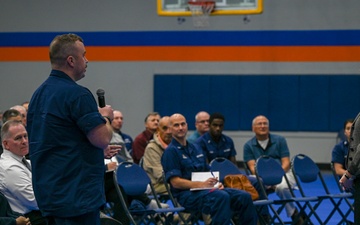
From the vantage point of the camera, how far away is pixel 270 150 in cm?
933

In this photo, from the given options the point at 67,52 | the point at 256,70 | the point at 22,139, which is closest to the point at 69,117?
the point at 67,52

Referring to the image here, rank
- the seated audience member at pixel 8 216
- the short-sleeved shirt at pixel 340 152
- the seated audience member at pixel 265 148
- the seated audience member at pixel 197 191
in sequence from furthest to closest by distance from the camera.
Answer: the seated audience member at pixel 265 148 < the short-sleeved shirt at pixel 340 152 < the seated audience member at pixel 197 191 < the seated audience member at pixel 8 216

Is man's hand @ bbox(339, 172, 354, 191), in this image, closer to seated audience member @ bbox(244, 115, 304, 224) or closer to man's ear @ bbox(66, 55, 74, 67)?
man's ear @ bbox(66, 55, 74, 67)

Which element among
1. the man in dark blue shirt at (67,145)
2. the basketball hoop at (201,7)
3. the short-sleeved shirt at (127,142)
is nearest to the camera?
the man in dark blue shirt at (67,145)

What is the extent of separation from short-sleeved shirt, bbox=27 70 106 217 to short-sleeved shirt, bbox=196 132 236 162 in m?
5.50

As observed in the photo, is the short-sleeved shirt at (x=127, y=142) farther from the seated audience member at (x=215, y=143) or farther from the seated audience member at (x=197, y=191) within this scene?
the seated audience member at (x=197, y=191)

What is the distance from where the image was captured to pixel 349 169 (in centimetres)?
497

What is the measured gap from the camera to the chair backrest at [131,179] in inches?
285

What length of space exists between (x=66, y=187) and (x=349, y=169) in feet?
7.17

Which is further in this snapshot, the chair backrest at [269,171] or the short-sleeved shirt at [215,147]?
the short-sleeved shirt at [215,147]

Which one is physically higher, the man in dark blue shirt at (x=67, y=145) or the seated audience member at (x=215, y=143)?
the man in dark blue shirt at (x=67, y=145)

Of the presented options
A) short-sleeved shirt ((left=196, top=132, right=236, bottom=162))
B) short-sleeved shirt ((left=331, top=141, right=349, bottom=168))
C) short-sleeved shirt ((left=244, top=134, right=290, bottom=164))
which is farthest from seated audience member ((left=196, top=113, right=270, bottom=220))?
short-sleeved shirt ((left=331, top=141, right=349, bottom=168))

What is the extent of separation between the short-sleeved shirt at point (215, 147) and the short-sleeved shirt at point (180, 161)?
4.97ft

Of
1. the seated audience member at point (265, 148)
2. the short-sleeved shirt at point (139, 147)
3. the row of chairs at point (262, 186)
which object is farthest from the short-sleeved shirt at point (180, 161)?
the short-sleeved shirt at point (139, 147)
